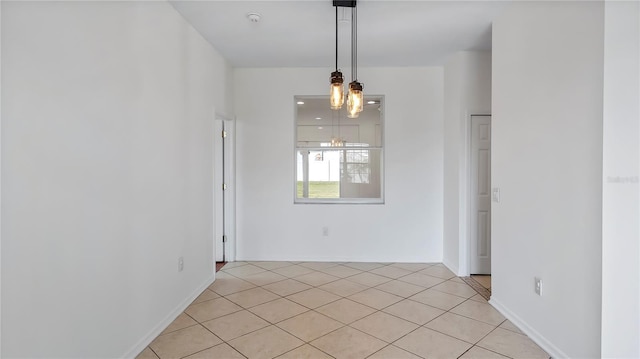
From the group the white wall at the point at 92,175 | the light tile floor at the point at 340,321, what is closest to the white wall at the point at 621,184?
the light tile floor at the point at 340,321

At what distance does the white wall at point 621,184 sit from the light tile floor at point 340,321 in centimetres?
72

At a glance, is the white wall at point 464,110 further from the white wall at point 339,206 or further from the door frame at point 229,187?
the door frame at point 229,187

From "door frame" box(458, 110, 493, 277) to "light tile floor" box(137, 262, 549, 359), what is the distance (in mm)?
253

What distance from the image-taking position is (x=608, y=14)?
5.63ft

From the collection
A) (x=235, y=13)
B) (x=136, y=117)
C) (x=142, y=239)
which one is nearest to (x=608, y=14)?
(x=235, y=13)

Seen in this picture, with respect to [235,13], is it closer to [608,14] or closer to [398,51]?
[398,51]

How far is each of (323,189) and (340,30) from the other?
210cm

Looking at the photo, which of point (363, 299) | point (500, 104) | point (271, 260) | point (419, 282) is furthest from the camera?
point (271, 260)

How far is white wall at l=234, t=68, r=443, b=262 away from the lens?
4.44 metres

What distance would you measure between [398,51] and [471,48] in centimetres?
80

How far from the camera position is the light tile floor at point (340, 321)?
2.26 m

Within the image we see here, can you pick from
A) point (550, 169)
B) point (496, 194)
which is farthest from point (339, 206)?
point (550, 169)

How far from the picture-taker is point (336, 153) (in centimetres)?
459

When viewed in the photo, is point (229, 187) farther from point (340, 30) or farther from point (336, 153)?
point (340, 30)
